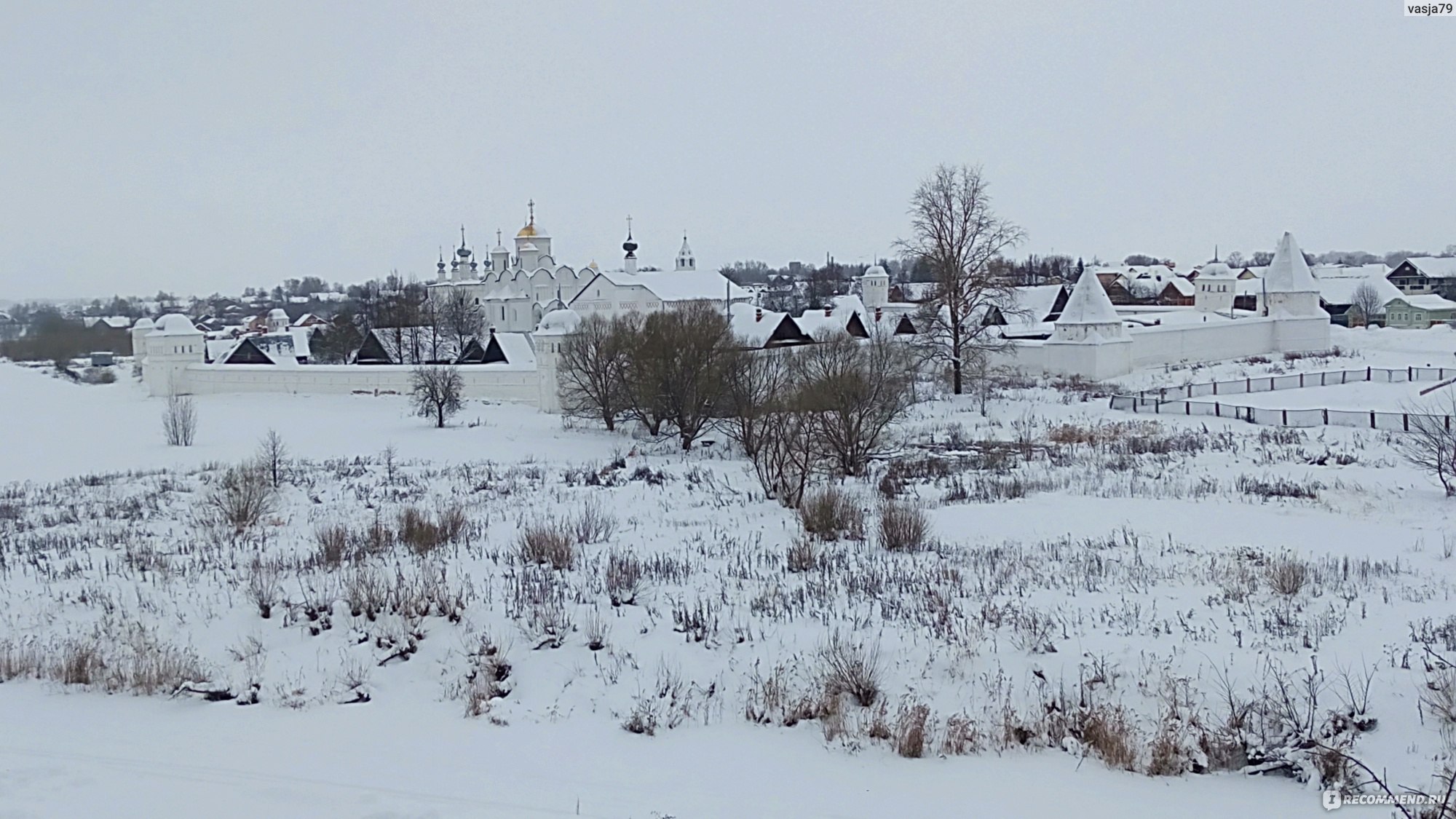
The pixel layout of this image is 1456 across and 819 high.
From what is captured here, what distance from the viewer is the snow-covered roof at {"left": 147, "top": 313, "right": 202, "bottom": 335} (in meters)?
37.5

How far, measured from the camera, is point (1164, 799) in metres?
4.78

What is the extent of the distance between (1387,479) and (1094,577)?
24.7 ft

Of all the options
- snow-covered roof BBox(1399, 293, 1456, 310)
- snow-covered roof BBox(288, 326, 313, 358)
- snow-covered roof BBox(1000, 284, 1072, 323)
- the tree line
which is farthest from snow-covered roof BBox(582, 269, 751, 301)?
snow-covered roof BBox(1399, 293, 1456, 310)

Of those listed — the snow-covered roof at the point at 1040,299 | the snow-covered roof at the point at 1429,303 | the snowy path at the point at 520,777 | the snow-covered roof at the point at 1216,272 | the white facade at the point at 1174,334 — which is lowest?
the snowy path at the point at 520,777

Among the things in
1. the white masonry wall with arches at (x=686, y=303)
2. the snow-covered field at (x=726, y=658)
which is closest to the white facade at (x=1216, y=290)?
the white masonry wall with arches at (x=686, y=303)

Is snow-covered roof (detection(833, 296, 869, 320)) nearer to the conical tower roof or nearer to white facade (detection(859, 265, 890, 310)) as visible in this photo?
white facade (detection(859, 265, 890, 310))

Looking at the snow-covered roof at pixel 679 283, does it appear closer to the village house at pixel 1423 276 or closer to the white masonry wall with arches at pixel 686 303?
the white masonry wall with arches at pixel 686 303

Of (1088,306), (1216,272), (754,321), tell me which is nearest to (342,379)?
(754,321)

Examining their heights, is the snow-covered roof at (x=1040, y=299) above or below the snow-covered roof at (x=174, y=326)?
above

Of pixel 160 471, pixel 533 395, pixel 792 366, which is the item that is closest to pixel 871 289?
pixel 533 395

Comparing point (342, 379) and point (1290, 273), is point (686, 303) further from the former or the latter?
point (1290, 273)

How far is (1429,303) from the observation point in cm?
5888

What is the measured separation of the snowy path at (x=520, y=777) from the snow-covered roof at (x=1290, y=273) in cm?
4224

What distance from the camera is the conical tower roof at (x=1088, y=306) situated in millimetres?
34656
